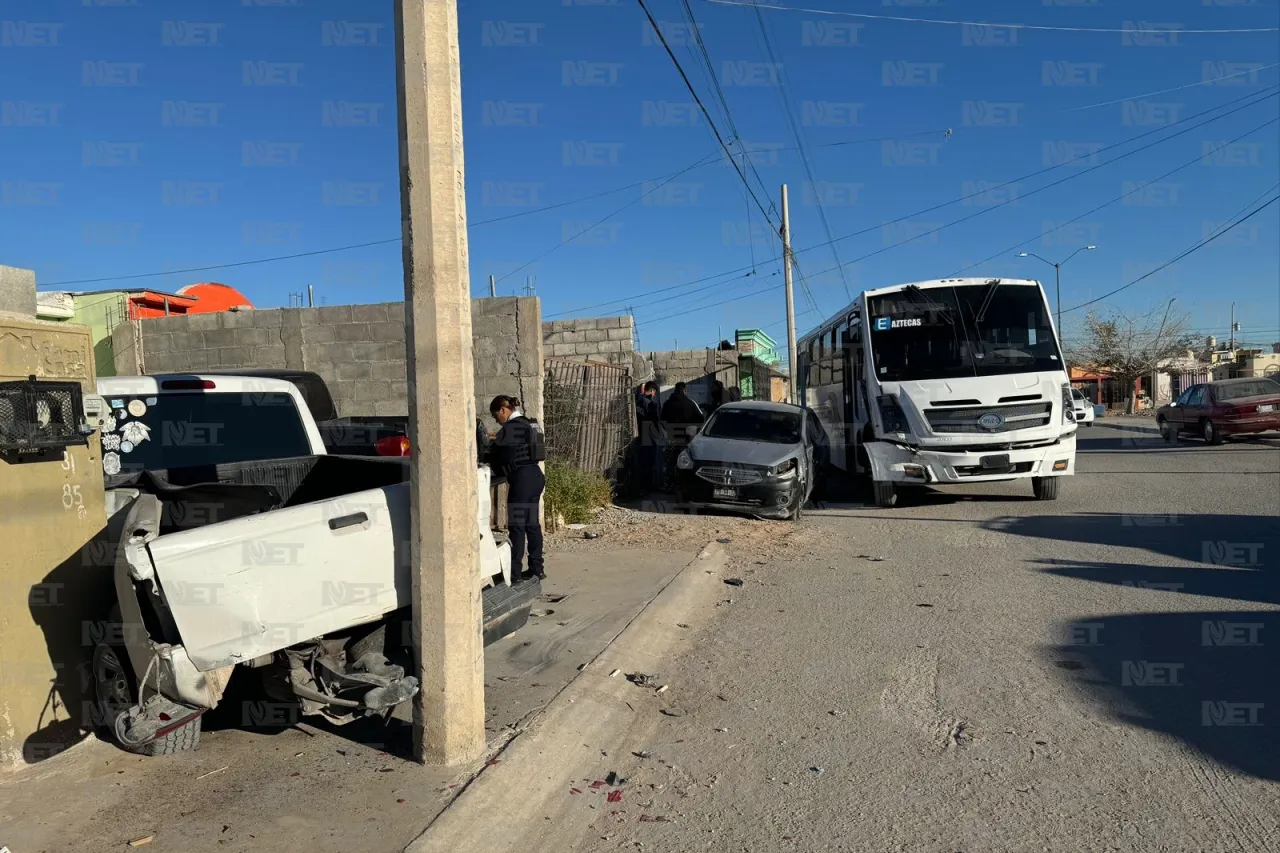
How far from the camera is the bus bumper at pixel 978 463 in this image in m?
11.8

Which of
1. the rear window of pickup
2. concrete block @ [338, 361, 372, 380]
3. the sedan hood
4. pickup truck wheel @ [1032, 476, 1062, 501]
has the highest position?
concrete block @ [338, 361, 372, 380]

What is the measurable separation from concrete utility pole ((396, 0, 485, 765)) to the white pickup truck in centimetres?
24

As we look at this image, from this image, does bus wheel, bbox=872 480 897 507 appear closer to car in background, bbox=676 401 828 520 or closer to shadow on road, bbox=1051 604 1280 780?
car in background, bbox=676 401 828 520

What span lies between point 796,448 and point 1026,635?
5924 mm

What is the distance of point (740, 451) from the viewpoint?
11.9 m

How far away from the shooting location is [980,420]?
38.7ft

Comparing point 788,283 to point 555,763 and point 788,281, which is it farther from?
point 555,763

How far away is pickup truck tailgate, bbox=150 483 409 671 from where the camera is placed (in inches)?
137

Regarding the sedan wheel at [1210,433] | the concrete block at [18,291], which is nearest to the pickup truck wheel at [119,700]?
the concrete block at [18,291]

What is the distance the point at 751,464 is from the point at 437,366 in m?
8.07

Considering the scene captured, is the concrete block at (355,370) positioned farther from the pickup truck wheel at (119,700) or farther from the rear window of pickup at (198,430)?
the pickup truck wheel at (119,700)

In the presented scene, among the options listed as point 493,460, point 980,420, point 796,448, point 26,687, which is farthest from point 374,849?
point 980,420

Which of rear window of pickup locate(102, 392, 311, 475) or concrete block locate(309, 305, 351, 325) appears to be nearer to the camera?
rear window of pickup locate(102, 392, 311, 475)

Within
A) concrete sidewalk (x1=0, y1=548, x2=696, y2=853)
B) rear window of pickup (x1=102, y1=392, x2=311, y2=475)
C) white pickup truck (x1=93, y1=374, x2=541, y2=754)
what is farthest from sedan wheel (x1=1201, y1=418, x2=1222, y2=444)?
rear window of pickup (x1=102, y1=392, x2=311, y2=475)
